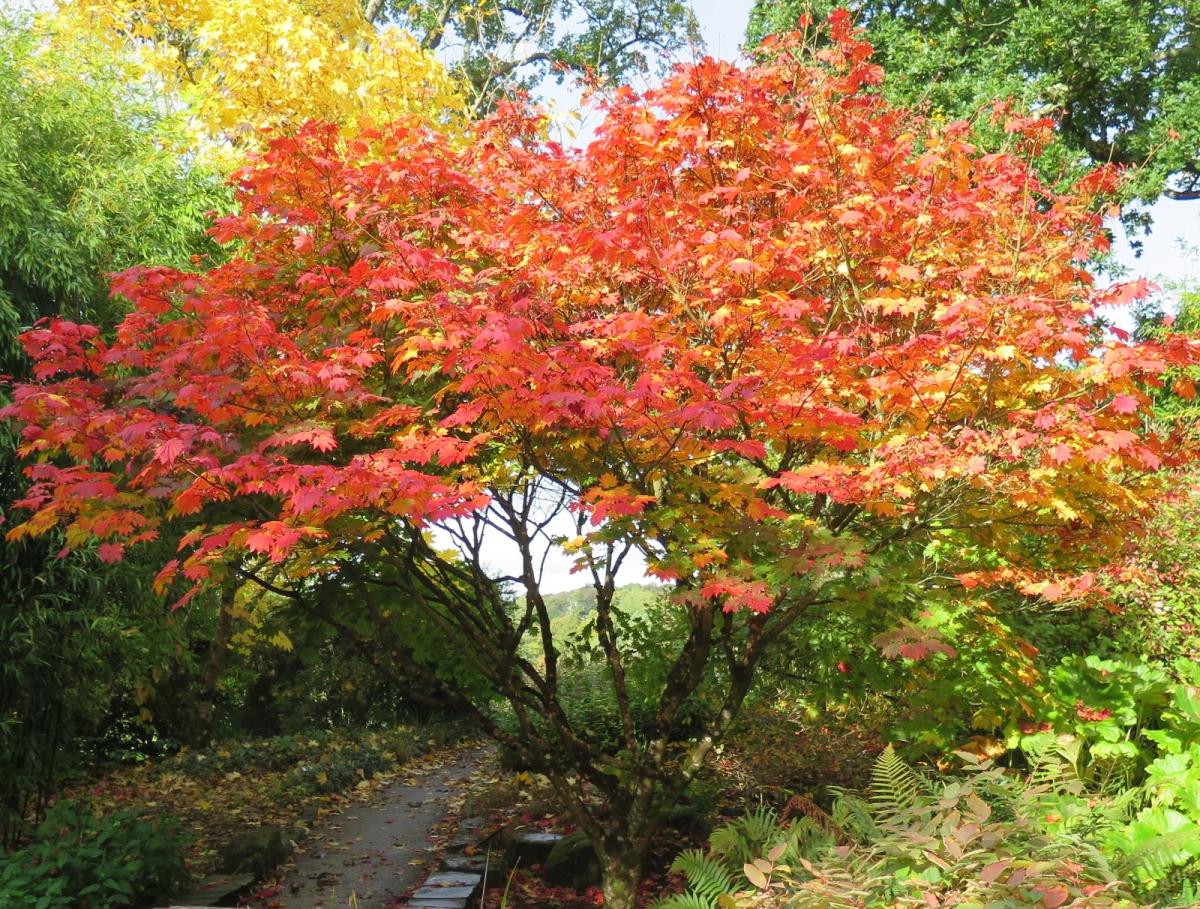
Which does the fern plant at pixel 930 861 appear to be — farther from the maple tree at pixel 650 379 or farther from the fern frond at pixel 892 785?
the maple tree at pixel 650 379

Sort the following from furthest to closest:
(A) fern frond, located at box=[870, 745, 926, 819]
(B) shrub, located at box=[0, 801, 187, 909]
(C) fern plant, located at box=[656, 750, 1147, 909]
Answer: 1. (B) shrub, located at box=[0, 801, 187, 909]
2. (A) fern frond, located at box=[870, 745, 926, 819]
3. (C) fern plant, located at box=[656, 750, 1147, 909]

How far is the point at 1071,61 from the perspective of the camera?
1283 cm

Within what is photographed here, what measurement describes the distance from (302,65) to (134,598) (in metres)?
5.23

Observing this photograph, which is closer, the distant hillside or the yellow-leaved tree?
the yellow-leaved tree

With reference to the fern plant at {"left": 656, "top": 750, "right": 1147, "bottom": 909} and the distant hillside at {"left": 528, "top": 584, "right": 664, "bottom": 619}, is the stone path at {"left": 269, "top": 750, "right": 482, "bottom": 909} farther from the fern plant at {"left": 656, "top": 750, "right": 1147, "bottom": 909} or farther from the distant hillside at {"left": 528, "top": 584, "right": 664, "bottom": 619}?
the distant hillside at {"left": 528, "top": 584, "right": 664, "bottom": 619}

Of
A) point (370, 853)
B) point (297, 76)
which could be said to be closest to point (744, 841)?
point (370, 853)

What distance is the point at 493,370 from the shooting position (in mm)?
4191

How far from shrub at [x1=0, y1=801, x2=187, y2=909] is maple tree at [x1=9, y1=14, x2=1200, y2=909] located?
1.96 metres

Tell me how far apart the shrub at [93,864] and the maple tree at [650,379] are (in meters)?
1.96

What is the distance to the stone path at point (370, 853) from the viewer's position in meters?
6.93

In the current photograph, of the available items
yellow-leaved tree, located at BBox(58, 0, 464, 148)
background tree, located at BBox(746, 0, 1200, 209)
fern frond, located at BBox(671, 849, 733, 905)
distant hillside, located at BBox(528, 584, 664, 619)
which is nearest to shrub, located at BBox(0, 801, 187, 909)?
fern frond, located at BBox(671, 849, 733, 905)

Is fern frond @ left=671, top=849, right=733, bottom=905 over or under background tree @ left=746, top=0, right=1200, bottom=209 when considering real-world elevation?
under

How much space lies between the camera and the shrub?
5.15m

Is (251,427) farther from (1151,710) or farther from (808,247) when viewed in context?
(1151,710)
